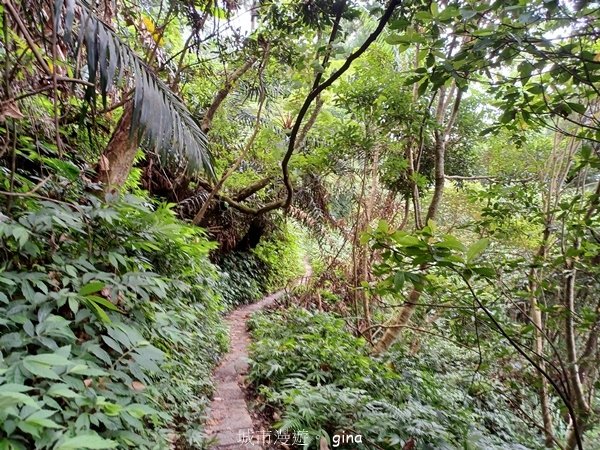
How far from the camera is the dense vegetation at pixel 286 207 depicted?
160cm

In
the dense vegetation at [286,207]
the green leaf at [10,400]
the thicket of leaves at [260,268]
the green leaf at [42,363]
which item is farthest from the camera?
the thicket of leaves at [260,268]

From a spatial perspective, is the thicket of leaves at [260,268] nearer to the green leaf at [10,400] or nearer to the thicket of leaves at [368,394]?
the thicket of leaves at [368,394]

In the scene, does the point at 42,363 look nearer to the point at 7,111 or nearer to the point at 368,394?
the point at 7,111

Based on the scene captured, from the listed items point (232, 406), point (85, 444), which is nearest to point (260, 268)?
point (232, 406)

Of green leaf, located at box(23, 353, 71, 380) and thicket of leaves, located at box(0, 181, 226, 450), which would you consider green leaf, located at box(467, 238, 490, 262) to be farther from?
green leaf, located at box(23, 353, 71, 380)

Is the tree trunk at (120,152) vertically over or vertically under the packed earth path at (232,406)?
over

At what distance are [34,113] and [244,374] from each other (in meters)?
3.34

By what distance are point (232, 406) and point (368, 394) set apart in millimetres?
1347

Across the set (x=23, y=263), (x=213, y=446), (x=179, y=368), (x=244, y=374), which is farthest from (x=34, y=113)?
(x=244, y=374)

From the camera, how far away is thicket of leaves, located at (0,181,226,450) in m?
1.33

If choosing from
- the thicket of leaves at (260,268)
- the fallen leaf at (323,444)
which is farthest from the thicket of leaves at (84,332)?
the thicket of leaves at (260,268)

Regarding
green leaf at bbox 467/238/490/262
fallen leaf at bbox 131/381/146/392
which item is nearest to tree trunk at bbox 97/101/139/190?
fallen leaf at bbox 131/381/146/392

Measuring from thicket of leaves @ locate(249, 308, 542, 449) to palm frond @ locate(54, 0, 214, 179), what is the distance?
7.44ft

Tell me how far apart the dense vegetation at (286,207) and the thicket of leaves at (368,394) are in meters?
0.03
